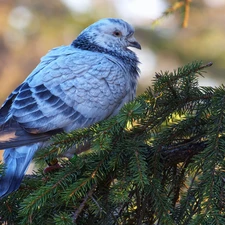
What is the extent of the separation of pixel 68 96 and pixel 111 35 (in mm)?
1108

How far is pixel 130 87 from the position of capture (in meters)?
4.48

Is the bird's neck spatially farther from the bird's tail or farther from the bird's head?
the bird's tail

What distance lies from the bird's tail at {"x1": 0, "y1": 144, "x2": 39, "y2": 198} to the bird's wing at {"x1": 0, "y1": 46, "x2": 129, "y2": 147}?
23 cm

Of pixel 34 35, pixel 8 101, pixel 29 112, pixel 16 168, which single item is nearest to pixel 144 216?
pixel 16 168

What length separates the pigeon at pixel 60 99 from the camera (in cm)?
383

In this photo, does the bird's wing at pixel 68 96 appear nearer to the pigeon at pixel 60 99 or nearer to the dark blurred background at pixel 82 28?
the pigeon at pixel 60 99

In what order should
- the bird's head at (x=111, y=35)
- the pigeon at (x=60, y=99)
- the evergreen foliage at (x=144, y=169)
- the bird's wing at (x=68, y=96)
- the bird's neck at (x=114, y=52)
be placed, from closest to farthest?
1. the evergreen foliage at (x=144, y=169)
2. the pigeon at (x=60, y=99)
3. the bird's wing at (x=68, y=96)
4. the bird's neck at (x=114, y=52)
5. the bird's head at (x=111, y=35)

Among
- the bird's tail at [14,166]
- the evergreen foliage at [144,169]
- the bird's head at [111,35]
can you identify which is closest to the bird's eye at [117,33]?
the bird's head at [111,35]

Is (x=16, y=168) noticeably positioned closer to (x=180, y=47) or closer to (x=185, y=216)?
(x=185, y=216)

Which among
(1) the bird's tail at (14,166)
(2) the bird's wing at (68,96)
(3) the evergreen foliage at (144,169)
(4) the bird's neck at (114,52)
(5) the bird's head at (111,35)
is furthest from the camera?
(5) the bird's head at (111,35)

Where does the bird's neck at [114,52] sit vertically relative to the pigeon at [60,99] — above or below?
above

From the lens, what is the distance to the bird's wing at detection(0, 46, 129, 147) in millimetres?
4039

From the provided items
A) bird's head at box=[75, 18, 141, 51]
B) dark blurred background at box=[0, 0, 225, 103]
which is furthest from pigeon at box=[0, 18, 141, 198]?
dark blurred background at box=[0, 0, 225, 103]

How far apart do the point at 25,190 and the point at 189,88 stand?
112 centimetres
